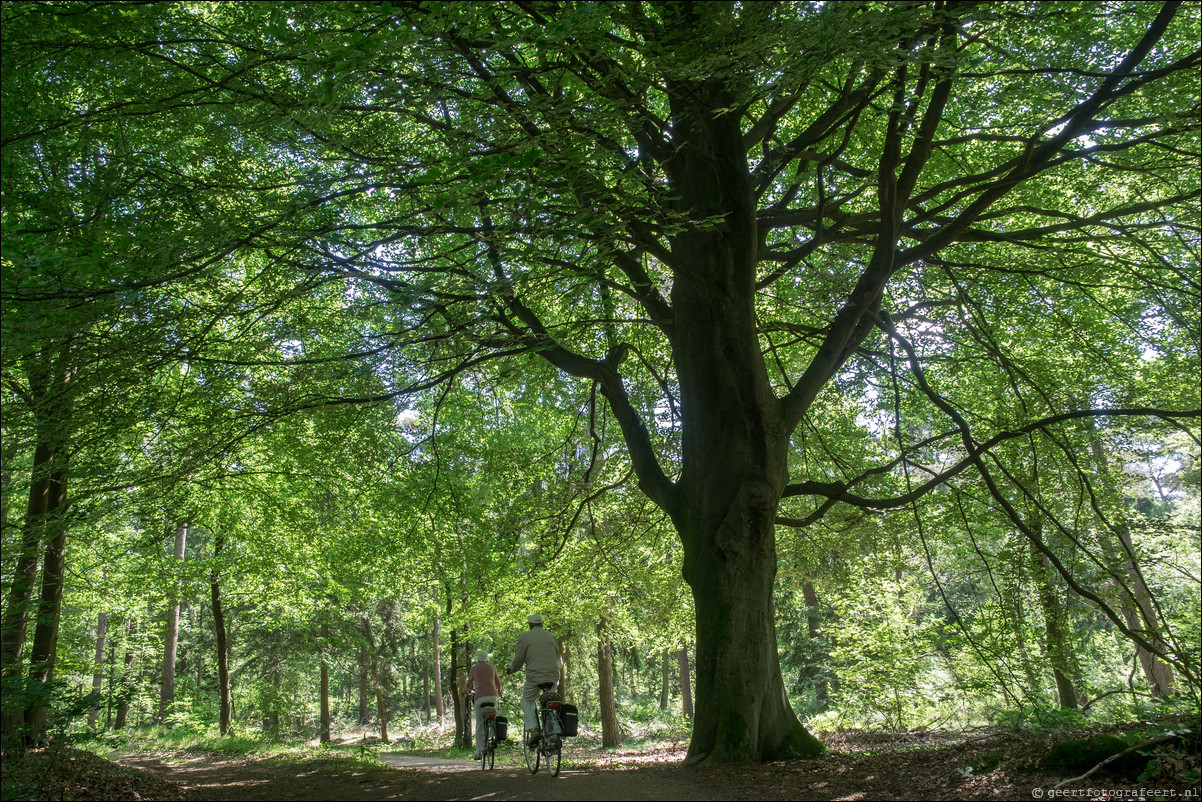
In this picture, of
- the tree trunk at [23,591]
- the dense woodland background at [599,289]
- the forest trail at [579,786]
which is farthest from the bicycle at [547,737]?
the tree trunk at [23,591]

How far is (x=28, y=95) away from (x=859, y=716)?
50.8 ft

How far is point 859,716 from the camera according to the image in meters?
13.4

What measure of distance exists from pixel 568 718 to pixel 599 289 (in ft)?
17.4

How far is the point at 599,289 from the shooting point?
920cm

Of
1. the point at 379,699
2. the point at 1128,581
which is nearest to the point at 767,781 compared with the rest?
the point at 1128,581

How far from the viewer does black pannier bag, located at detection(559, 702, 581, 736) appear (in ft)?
24.5

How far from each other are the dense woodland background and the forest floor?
82cm

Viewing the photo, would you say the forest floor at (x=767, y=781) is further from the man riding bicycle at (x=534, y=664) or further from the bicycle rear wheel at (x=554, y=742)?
the man riding bicycle at (x=534, y=664)

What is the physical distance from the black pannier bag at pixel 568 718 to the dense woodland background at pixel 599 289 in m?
2.05

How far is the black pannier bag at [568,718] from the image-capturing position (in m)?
7.46

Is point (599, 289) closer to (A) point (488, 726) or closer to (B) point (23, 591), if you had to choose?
(A) point (488, 726)

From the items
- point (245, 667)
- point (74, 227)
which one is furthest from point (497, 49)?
point (245, 667)

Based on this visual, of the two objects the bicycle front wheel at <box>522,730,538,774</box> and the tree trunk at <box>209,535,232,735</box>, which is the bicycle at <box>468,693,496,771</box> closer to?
the bicycle front wheel at <box>522,730,538,774</box>

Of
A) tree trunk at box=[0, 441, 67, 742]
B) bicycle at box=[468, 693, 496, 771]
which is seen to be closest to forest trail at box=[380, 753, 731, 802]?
bicycle at box=[468, 693, 496, 771]
